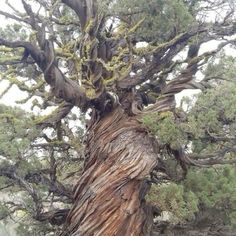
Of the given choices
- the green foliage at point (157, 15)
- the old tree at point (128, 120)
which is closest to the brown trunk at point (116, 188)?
the old tree at point (128, 120)

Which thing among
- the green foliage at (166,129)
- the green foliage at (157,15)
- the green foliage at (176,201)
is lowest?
the green foliage at (176,201)

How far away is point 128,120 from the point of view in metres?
3.72

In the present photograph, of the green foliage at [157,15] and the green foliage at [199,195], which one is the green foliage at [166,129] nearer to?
the green foliage at [199,195]

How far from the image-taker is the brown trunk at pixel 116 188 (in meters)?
3.23

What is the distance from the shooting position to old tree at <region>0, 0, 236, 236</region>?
3201 millimetres

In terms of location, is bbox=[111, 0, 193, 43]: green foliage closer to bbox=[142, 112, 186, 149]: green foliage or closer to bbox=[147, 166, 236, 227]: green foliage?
bbox=[142, 112, 186, 149]: green foliage

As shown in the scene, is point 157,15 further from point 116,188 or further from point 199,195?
point 199,195

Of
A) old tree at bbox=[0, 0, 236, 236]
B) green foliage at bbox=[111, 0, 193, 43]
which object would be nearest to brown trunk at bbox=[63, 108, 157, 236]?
old tree at bbox=[0, 0, 236, 236]

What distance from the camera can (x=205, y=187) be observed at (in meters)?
3.52

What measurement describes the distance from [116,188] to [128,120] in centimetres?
69

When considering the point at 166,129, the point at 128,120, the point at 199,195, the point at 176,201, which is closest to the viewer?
the point at 166,129

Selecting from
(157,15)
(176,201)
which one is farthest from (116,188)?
(157,15)

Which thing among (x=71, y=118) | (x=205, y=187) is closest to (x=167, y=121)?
(x=205, y=187)

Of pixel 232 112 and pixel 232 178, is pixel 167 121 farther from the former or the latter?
pixel 232 178
